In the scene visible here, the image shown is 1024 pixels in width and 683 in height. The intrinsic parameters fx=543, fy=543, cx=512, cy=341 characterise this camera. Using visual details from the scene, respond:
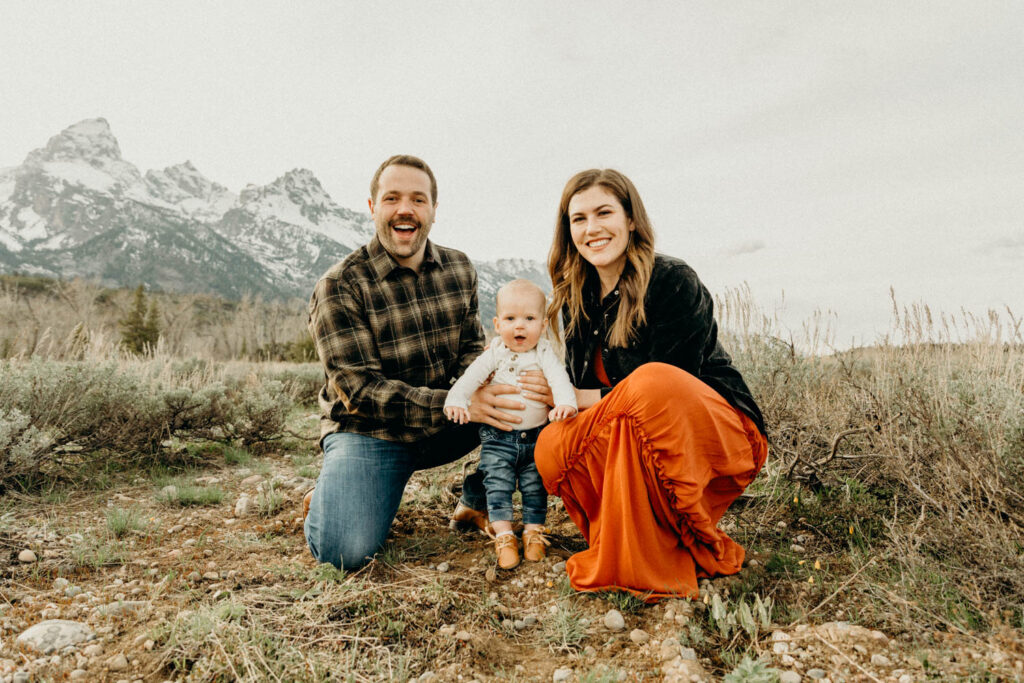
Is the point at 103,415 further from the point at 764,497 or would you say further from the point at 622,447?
the point at 764,497

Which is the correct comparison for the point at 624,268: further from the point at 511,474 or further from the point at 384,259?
the point at 384,259

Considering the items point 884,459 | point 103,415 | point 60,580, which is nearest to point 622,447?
point 884,459

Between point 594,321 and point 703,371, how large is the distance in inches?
23.9

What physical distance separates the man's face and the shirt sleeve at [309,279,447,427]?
407 millimetres

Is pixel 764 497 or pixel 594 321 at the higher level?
pixel 594 321

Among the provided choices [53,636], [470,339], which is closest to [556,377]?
[470,339]

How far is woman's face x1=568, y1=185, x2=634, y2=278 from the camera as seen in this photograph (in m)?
2.70

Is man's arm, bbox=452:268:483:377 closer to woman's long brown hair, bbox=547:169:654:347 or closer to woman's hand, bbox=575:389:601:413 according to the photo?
woman's long brown hair, bbox=547:169:654:347

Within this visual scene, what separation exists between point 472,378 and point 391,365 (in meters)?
0.62

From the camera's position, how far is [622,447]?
7.63 ft

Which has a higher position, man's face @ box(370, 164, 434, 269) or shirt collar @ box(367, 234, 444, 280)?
man's face @ box(370, 164, 434, 269)

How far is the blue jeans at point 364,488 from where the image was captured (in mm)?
2799

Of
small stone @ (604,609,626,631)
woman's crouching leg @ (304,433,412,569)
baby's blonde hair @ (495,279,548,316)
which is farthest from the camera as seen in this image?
baby's blonde hair @ (495,279,548,316)

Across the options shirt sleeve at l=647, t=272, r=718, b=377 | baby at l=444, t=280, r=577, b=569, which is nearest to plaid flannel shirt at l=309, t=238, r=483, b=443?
baby at l=444, t=280, r=577, b=569
